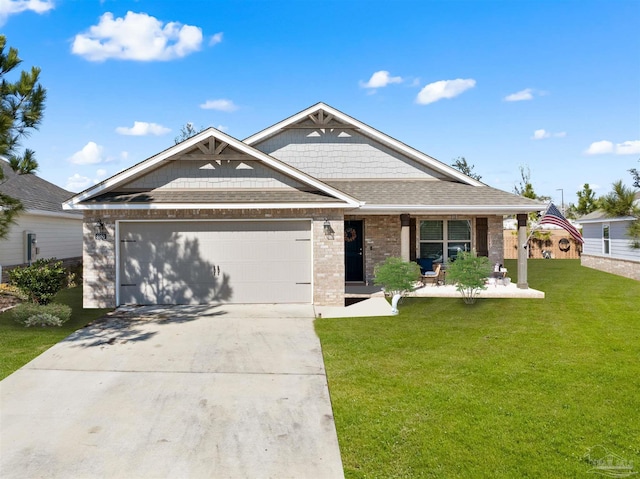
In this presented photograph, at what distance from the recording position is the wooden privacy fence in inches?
1225

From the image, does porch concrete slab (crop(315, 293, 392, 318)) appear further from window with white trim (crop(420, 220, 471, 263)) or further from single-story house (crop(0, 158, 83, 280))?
single-story house (crop(0, 158, 83, 280))

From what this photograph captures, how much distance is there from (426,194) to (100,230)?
34.5 feet

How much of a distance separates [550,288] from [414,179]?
21.7ft

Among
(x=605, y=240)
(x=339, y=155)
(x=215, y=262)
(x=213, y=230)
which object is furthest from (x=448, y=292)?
(x=605, y=240)

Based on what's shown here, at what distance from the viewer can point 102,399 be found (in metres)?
5.99

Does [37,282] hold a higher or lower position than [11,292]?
higher

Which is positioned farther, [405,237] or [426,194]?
[426,194]

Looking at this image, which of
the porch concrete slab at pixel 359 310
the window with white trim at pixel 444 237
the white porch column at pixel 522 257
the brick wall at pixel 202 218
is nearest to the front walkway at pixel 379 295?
the porch concrete slab at pixel 359 310

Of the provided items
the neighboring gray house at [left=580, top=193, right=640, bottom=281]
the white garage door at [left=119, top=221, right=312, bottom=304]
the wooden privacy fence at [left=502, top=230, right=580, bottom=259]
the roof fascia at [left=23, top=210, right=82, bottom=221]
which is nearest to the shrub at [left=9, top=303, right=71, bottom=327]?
the white garage door at [left=119, top=221, right=312, bottom=304]

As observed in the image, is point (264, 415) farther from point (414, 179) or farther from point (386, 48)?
point (386, 48)

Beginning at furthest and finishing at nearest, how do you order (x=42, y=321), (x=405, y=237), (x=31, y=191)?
(x=31, y=191) → (x=405, y=237) → (x=42, y=321)

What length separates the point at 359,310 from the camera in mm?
11641

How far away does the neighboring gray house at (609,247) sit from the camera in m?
19.1

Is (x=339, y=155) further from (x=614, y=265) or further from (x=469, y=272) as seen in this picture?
(x=614, y=265)
